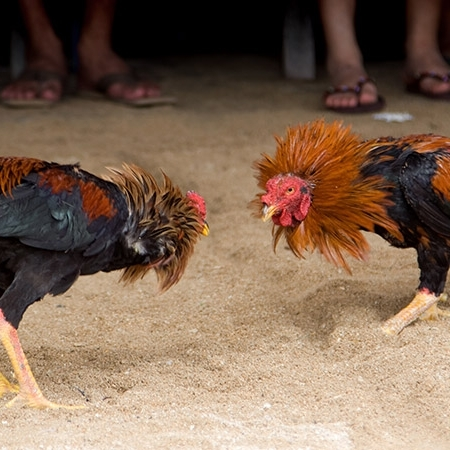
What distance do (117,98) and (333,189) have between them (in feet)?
11.1

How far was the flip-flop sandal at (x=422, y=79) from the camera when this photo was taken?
6.56 metres

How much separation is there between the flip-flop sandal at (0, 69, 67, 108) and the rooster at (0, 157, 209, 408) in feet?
10.3

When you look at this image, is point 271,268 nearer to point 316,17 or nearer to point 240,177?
point 240,177

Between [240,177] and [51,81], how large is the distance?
185cm

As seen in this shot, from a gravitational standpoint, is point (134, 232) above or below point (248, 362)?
above

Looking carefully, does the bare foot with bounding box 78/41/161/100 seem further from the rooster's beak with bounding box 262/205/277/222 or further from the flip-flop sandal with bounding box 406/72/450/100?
the rooster's beak with bounding box 262/205/277/222

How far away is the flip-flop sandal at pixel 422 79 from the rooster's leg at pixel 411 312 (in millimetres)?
3096

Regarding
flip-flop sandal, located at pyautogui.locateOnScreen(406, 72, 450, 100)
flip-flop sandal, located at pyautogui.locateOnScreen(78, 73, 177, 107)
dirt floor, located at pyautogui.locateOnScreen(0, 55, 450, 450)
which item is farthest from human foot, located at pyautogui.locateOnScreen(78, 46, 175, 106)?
flip-flop sandal, located at pyautogui.locateOnScreen(406, 72, 450, 100)

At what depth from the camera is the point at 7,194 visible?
3.11 meters

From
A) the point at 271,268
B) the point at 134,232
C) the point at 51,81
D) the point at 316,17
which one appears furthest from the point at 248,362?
the point at 316,17

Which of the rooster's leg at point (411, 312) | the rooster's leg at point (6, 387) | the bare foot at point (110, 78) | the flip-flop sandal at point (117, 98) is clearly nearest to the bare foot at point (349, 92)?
the flip-flop sandal at point (117, 98)

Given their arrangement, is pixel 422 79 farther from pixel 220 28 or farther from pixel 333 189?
pixel 333 189

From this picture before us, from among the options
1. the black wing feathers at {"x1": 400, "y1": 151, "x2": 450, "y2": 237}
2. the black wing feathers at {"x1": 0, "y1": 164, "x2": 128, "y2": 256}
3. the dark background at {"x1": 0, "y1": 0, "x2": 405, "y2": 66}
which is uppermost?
the black wing feathers at {"x1": 0, "y1": 164, "x2": 128, "y2": 256}

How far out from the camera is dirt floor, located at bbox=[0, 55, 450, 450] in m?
2.93
